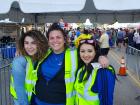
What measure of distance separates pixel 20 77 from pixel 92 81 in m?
0.92

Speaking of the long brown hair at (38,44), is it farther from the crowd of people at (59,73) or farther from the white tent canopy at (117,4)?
the white tent canopy at (117,4)

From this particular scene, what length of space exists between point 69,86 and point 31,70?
525 mm

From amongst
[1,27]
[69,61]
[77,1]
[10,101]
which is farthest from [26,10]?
[1,27]

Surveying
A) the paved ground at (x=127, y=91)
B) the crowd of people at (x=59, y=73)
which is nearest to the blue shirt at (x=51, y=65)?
the crowd of people at (x=59, y=73)

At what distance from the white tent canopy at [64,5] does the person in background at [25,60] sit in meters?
0.59

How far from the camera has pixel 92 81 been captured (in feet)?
13.3

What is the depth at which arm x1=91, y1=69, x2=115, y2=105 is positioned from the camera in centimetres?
399

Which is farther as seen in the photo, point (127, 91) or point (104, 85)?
point (127, 91)

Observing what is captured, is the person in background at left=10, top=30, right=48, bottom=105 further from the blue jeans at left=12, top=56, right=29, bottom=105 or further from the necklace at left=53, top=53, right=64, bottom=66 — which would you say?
the necklace at left=53, top=53, right=64, bottom=66

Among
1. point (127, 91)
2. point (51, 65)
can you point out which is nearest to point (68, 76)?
point (51, 65)

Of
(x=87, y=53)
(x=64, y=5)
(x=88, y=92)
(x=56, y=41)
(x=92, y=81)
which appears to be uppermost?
(x=64, y=5)

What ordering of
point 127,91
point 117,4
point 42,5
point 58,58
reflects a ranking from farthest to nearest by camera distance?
1. point 127,91
2. point 42,5
3. point 117,4
4. point 58,58

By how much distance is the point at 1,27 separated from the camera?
33.8 m

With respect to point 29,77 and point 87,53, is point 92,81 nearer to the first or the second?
point 87,53
